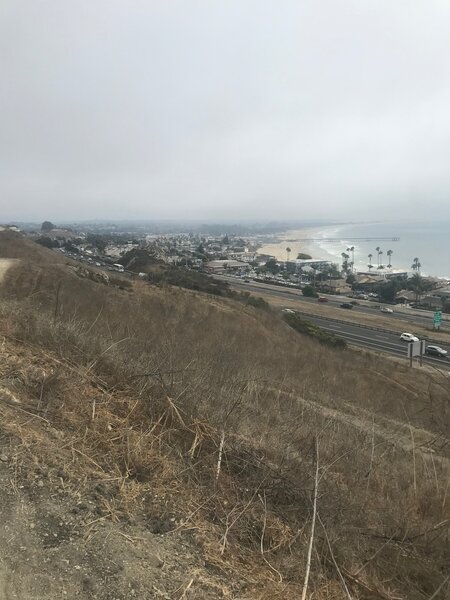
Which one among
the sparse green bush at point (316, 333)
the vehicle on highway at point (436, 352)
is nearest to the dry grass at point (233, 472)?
the sparse green bush at point (316, 333)

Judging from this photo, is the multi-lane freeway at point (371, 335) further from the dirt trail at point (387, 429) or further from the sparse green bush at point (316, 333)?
the dirt trail at point (387, 429)

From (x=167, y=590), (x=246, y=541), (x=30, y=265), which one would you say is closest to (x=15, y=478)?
(x=167, y=590)

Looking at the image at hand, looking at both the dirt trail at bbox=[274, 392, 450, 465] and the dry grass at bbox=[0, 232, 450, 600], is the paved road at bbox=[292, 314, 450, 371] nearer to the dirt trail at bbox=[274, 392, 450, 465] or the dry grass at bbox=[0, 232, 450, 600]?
the dirt trail at bbox=[274, 392, 450, 465]

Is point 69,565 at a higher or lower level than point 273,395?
higher

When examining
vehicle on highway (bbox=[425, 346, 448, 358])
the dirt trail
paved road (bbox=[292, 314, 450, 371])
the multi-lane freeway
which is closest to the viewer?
the dirt trail

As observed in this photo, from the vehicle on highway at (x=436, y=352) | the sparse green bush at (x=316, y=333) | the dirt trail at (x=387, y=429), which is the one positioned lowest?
the vehicle on highway at (x=436, y=352)

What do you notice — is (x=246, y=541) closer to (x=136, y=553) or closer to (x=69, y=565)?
(x=136, y=553)

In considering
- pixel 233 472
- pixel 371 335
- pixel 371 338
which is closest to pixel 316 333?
pixel 371 338

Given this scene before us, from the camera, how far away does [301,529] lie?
3.23 meters

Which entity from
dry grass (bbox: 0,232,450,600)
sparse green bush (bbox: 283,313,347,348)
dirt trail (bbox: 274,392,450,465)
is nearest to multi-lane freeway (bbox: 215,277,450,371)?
sparse green bush (bbox: 283,313,347,348)

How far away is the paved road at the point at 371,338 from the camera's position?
32044 millimetres

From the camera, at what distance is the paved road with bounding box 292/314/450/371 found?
105ft

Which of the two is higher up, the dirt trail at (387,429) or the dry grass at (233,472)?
the dry grass at (233,472)

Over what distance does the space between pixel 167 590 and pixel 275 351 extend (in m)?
19.3
